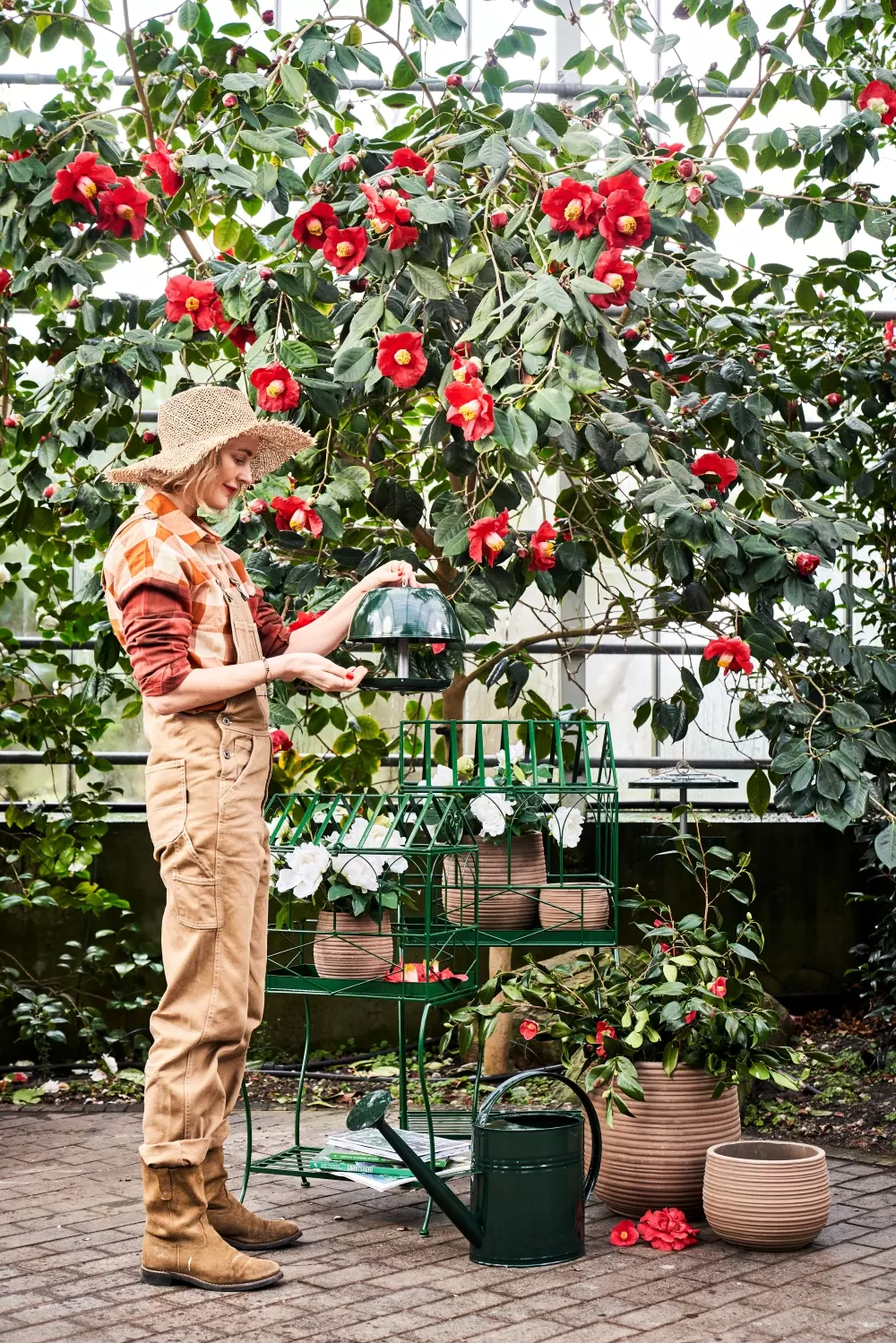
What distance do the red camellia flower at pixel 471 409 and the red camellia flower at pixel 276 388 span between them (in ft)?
1.26

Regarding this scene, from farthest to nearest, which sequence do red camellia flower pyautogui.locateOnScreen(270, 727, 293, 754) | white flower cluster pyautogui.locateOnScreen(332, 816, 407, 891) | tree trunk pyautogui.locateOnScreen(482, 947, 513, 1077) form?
tree trunk pyautogui.locateOnScreen(482, 947, 513, 1077) → red camellia flower pyautogui.locateOnScreen(270, 727, 293, 754) → white flower cluster pyautogui.locateOnScreen(332, 816, 407, 891)

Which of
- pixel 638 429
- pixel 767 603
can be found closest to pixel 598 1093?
pixel 767 603

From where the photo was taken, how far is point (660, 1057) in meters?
3.24

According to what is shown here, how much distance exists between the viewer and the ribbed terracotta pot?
3154 mm

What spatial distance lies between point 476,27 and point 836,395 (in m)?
2.20

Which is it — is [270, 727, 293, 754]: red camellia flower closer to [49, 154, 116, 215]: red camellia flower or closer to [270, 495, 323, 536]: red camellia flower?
[270, 495, 323, 536]: red camellia flower

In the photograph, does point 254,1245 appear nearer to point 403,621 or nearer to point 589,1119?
point 589,1119

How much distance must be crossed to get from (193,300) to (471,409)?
0.78 metres

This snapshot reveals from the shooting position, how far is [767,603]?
334 centimetres

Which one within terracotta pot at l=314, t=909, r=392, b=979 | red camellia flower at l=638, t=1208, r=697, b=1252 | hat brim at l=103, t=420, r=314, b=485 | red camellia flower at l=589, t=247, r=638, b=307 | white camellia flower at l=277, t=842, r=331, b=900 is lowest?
red camellia flower at l=638, t=1208, r=697, b=1252

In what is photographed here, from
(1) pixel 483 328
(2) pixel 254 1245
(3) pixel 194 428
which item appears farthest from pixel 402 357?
(2) pixel 254 1245

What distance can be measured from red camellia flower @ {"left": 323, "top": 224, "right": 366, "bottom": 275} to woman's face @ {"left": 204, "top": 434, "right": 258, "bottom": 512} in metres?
0.47

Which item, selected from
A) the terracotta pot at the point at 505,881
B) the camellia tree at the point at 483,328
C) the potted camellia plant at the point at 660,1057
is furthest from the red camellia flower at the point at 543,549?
the potted camellia plant at the point at 660,1057

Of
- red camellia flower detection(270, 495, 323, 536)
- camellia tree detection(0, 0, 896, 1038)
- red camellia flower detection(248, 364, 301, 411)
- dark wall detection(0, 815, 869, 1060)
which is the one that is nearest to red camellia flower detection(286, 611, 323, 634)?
camellia tree detection(0, 0, 896, 1038)
